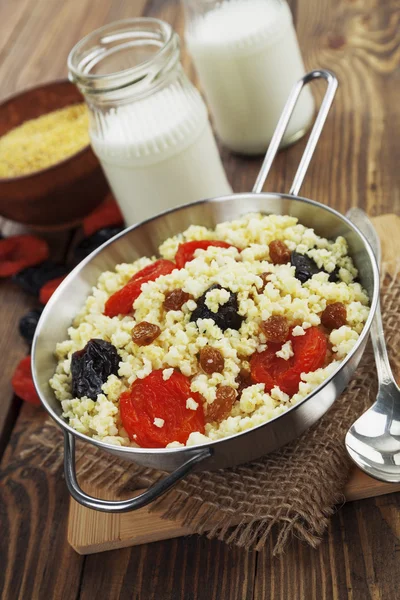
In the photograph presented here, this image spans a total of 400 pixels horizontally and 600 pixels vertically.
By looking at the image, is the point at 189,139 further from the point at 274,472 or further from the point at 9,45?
the point at 9,45

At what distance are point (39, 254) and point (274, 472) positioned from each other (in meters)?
0.92

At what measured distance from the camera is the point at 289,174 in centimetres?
174

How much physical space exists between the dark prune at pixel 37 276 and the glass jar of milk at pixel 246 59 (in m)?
0.57

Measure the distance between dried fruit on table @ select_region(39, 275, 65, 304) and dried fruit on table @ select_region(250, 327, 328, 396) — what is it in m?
0.65

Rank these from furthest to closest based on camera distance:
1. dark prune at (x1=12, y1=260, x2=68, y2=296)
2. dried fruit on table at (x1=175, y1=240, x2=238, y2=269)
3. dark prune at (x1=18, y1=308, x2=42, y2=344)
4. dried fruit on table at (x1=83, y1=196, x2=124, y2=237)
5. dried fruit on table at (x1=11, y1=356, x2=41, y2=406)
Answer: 1. dried fruit on table at (x1=83, y1=196, x2=124, y2=237)
2. dark prune at (x1=12, y1=260, x2=68, y2=296)
3. dark prune at (x1=18, y1=308, x2=42, y2=344)
4. dried fruit on table at (x1=11, y1=356, x2=41, y2=406)
5. dried fruit on table at (x1=175, y1=240, x2=238, y2=269)

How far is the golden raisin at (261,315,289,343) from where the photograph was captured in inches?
41.4

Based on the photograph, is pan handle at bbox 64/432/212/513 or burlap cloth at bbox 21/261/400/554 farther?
burlap cloth at bbox 21/261/400/554

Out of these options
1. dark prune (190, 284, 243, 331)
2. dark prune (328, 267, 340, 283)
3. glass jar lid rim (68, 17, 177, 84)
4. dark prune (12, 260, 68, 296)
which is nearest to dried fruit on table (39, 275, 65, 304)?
dark prune (12, 260, 68, 296)

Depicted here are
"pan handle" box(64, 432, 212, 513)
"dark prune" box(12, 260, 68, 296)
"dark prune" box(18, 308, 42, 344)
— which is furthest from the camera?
"dark prune" box(12, 260, 68, 296)

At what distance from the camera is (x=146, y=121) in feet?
4.79

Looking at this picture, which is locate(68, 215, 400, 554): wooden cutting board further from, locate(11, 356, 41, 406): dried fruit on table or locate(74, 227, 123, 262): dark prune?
locate(74, 227, 123, 262): dark prune

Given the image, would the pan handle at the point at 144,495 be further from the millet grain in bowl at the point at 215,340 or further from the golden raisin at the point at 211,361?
the golden raisin at the point at 211,361

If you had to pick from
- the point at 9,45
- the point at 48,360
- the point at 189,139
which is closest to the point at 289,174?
the point at 189,139

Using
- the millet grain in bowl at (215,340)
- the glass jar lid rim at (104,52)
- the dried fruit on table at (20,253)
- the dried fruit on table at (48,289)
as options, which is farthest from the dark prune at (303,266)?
the dried fruit on table at (20,253)
